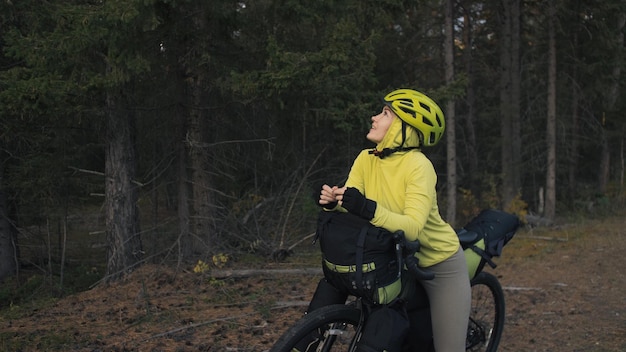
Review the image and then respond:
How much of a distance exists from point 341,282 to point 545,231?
1378cm

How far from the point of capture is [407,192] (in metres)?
2.87

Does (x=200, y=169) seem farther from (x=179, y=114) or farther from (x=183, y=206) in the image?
(x=179, y=114)

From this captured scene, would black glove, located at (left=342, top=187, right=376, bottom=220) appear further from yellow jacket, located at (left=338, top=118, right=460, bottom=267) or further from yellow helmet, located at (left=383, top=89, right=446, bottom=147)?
yellow helmet, located at (left=383, top=89, right=446, bottom=147)

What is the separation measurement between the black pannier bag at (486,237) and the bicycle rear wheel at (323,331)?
41.2 inches

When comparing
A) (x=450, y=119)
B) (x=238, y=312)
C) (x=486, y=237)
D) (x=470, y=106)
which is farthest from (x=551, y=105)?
(x=486, y=237)

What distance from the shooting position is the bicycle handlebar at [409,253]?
105 inches

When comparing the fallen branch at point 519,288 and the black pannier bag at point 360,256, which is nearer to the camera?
the black pannier bag at point 360,256

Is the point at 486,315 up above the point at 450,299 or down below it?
below

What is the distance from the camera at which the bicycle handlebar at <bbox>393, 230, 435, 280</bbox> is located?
2672 mm

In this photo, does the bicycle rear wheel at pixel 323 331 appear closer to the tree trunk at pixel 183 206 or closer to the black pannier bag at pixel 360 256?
the black pannier bag at pixel 360 256

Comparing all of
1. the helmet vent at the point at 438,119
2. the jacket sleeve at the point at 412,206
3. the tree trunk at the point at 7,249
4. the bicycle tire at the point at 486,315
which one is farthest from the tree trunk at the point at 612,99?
the tree trunk at the point at 7,249

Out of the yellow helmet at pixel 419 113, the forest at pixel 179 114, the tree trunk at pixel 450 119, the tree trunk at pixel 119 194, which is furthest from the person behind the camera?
the tree trunk at pixel 450 119

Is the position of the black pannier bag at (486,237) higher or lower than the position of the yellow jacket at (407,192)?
lower

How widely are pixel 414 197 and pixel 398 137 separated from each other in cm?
37
